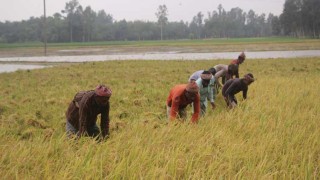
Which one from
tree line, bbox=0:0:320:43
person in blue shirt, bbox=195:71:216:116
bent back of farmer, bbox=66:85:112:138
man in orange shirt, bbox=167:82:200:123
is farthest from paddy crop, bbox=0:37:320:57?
bent back of farmer, bbox=66:85:112:138

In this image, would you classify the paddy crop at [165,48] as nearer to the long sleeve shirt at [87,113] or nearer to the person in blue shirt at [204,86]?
the person in blue shirt at [204,86]

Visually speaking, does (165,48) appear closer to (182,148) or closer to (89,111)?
(89,111)

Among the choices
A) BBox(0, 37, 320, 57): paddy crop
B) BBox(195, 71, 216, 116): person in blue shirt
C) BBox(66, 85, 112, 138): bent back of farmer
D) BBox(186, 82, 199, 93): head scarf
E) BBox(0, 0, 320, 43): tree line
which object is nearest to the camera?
BBox(66, 85, 112, 138): bent back of farmer

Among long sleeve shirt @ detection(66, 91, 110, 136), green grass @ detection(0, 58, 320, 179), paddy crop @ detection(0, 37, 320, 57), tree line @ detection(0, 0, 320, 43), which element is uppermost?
tree line @ detection(0, 0, 320, 43)

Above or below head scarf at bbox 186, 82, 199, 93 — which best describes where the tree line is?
above

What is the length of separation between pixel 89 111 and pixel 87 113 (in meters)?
0.04

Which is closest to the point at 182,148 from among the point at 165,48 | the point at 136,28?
the point at 165,48

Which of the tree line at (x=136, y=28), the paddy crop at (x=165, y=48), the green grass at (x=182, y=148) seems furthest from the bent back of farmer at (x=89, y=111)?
the tree line at (x=136, y=28)

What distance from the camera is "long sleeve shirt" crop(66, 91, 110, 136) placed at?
4004 millimetres

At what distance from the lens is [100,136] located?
4.50m

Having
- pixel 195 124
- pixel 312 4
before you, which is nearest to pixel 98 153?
pixel 195 124

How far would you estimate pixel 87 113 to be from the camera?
4152 mm

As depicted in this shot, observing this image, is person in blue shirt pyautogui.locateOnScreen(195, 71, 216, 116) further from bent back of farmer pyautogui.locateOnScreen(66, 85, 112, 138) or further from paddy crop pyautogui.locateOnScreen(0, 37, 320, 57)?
paddy crop pyautogui.locateOnScreen(0, 37, 320, 57)

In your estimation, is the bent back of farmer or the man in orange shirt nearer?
the bent back of farmer
